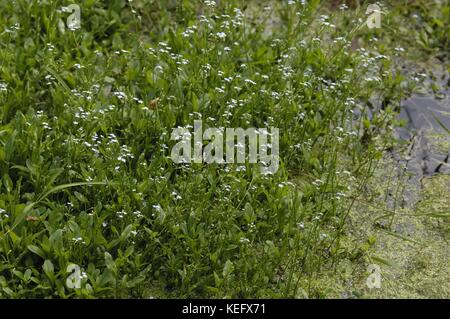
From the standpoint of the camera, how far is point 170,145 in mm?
5000

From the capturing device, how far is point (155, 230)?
4551 millimetres

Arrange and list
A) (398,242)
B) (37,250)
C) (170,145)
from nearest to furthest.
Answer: (37,250) → (398,242) → (170,145)

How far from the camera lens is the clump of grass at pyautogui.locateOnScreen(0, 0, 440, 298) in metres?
4.36

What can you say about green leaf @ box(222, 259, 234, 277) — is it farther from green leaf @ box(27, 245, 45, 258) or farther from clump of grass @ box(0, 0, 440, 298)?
green leaf @ box(27, 245, 45, 258)

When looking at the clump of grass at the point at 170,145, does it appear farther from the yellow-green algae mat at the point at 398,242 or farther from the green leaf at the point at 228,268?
the yellow-green algae mat at the point at 398,242

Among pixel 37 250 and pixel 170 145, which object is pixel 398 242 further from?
pixel 37 250

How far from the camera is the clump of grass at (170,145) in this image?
436 cm

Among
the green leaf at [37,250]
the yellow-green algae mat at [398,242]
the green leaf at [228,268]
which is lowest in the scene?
the yellow-green algae mat at [398,242]

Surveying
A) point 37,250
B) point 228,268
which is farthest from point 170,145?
point 37,250

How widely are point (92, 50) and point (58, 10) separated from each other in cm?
42

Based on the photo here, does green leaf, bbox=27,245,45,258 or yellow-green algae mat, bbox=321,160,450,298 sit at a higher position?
green leaf, bbox=27,245,45,258

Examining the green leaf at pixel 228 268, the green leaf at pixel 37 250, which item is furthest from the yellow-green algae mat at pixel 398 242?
the green leaf at pixel 37 250

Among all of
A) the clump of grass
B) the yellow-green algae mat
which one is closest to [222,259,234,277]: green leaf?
the clump of grass
